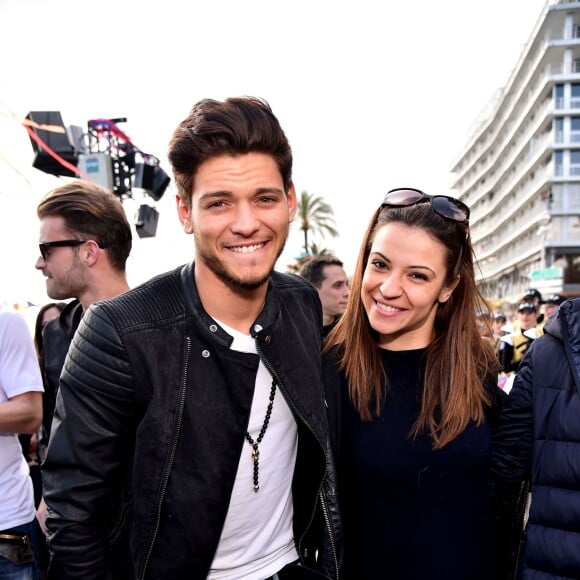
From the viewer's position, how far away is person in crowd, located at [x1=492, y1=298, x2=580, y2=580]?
194 centimetres

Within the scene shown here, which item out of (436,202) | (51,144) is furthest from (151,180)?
(436,202)

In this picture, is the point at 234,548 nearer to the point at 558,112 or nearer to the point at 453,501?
the point at 453,501

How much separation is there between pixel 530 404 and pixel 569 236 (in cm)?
5722

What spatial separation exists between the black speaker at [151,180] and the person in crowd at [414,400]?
31.1 ft

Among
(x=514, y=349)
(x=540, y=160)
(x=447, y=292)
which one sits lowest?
(x=514, y=349)

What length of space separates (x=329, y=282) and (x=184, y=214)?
428 cm

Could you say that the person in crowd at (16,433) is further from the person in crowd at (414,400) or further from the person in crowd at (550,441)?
the person in crowd at (550,441)

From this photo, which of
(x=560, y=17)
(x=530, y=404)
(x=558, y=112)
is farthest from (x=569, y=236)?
(x=530, y=404)

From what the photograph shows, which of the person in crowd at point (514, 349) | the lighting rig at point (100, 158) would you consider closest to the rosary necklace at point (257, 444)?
the person in crowd at point (514, 349)

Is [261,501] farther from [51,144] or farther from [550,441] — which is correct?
[51,144]

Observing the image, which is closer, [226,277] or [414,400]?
[226,277]

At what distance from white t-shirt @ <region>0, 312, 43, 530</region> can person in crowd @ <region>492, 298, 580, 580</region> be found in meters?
2.11

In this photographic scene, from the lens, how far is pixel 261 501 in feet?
6.09

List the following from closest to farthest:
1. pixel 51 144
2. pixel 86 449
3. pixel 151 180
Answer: pixel 86 449, pixel 51 144, pixel 151 180
